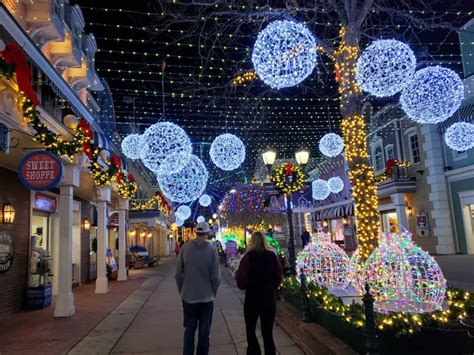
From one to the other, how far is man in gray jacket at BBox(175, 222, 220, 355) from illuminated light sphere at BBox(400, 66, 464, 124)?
7910mm

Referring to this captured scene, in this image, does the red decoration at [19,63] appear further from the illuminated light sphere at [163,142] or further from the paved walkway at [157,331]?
the illuminated light sphere at [163,142]

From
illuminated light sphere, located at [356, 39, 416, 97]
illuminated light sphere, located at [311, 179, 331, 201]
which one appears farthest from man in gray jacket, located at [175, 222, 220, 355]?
illuminated light sphere, located at [311, 179, 331, 201]

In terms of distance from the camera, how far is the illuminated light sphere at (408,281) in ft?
18.0

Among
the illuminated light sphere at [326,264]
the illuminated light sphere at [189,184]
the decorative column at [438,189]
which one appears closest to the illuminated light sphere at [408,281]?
the illuminated light sphere at [326,264]

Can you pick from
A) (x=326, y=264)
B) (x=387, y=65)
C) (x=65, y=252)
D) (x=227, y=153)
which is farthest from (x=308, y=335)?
(x=227, y=153)

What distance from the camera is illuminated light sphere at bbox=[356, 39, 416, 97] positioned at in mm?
7773

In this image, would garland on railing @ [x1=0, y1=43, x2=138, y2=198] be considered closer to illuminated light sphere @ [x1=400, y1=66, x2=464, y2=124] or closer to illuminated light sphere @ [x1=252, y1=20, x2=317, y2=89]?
illuminated light sphere @ [x1=252, y1=20, x2=317, y2=89]

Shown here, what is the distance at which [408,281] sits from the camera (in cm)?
547

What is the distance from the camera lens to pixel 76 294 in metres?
13.7

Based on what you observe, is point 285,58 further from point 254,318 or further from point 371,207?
point 254,318

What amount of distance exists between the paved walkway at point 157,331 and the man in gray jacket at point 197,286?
4.75ft

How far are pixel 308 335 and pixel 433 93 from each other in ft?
25.1

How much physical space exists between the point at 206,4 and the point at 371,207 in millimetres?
5760

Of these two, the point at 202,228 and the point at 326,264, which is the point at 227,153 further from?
the point at 202,228
